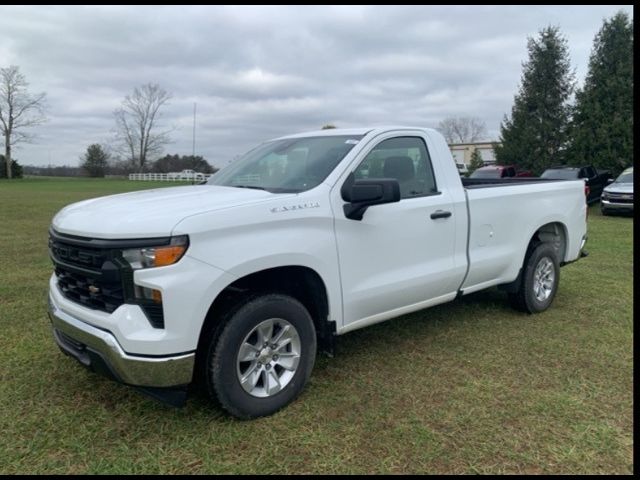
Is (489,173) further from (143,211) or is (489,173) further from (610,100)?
(143,211)

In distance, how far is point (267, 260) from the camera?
326 centimetres

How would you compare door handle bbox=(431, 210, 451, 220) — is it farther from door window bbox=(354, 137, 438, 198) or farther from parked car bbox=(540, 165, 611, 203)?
parked car bbox=(540, 165, 611, 203)

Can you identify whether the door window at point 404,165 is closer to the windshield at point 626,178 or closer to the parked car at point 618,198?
the parked car at point 618,198

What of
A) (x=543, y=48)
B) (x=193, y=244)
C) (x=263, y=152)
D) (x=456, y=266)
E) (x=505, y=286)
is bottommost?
(x=505, y=286)

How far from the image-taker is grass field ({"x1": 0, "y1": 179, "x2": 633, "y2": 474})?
2990 mm

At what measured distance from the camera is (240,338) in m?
3.23

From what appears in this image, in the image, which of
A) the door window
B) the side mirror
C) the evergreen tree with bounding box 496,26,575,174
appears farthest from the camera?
the evergreen tree with bounding box 496,26,575,174

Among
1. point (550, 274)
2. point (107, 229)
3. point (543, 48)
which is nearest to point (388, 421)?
point (107, 229)

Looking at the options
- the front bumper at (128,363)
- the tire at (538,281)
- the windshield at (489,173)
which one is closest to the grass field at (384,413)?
the tire at (538,281)

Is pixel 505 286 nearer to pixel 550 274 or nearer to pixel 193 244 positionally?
pixel 550 274

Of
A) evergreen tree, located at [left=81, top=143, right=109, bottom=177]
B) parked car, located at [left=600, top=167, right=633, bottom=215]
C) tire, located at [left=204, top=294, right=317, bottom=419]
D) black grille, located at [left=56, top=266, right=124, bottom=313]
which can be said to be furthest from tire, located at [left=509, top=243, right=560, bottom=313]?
evergreen tree, located at [left=81, top=143, right=109, bottom=177]

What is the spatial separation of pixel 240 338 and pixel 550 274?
3.98 metres

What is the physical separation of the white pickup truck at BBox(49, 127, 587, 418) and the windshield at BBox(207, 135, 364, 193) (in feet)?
0.06

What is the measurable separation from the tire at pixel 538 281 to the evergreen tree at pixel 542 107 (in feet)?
83.6
